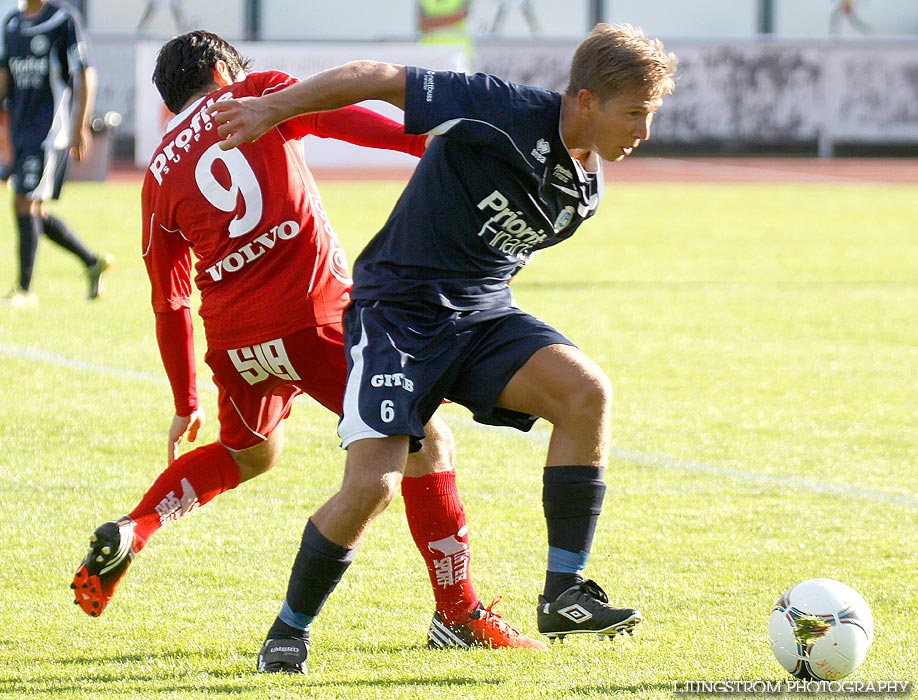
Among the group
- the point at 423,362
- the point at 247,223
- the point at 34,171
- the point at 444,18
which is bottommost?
the point at 444,18

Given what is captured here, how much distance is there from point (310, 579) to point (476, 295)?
838 mm

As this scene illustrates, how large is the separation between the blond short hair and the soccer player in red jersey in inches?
22.2

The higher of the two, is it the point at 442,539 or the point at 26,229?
the point at 442,539

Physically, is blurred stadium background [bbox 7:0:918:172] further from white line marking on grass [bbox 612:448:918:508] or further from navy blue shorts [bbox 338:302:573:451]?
navy blue shorts [bbox 338:302:573:451]

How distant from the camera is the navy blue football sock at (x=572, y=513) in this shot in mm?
3738

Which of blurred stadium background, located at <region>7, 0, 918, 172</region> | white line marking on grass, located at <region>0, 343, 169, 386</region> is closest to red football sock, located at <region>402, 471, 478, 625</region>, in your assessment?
Result: white line marking on grass, located at <region>0, 343, 169, 386</region>

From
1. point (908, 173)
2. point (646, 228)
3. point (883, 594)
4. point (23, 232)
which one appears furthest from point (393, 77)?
point (908, 173)

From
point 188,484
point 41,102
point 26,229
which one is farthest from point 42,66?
point 188,484

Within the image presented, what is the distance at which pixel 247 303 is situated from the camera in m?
4.10

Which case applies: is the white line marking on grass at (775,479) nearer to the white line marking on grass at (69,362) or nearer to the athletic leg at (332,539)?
the athletic leg at (332,539)

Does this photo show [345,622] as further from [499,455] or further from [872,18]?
[872,18]

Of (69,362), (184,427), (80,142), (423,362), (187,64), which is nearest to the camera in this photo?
(423,362)

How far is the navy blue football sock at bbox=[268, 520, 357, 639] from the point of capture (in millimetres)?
3648

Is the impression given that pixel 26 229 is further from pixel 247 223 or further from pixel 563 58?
pixel 563 58
